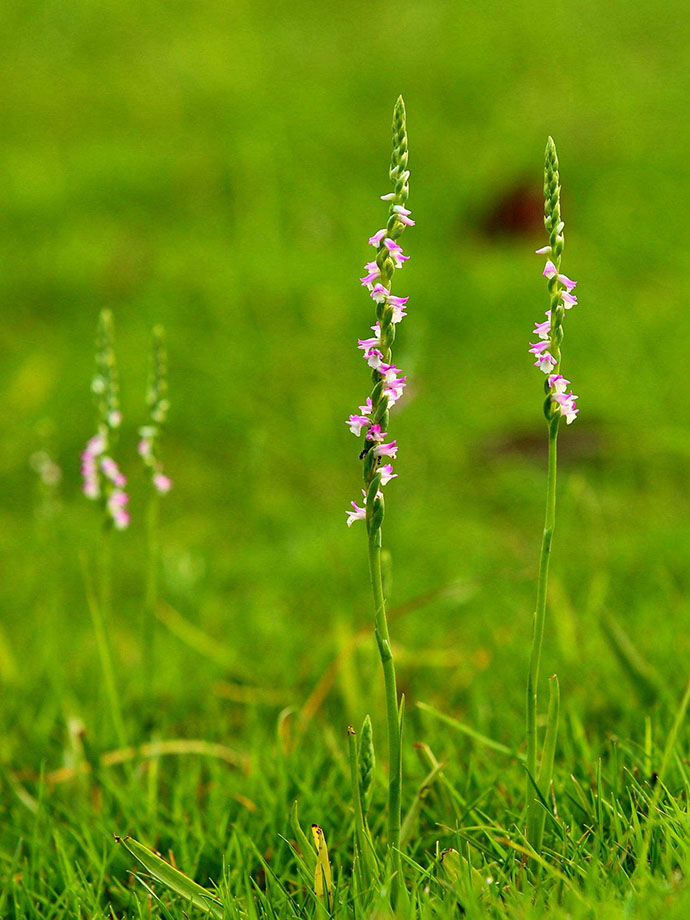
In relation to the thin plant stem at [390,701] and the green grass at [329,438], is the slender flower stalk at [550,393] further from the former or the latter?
the thin plant stem at [390,701]

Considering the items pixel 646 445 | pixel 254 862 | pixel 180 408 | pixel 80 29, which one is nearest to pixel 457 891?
pixel 254 862

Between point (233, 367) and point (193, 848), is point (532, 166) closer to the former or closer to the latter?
point (233, 367)

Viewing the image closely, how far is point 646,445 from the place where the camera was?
22.5ft

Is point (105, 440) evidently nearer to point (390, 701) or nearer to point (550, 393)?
point (390, 701)

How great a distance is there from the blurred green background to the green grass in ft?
0.10

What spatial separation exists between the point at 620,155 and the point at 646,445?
4.68 meters

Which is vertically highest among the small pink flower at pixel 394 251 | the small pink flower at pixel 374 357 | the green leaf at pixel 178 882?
the small pink flower at pixel 394 251

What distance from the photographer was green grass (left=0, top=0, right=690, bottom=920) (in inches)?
106

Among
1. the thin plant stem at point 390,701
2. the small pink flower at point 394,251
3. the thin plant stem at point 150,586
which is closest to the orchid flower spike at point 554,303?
the small pink flower at point 394,251

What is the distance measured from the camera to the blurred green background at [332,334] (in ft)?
14.6

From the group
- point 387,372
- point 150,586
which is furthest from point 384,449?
point 150,586

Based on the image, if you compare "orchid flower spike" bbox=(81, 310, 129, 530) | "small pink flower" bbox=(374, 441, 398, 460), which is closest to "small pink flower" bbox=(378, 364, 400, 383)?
"small pink flower" bbox=(374, 441, 398, 460)

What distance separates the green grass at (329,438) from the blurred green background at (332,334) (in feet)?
0.10

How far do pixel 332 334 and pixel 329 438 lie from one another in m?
1.38
